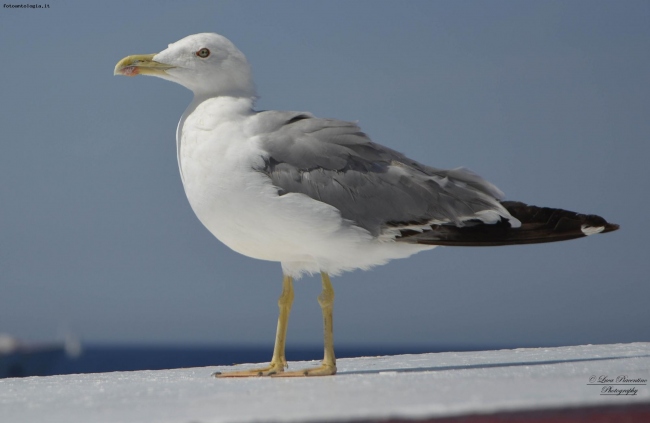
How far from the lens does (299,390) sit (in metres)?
4.15

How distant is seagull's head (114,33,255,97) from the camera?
562 centimetres

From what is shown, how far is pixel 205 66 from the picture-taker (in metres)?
5.62

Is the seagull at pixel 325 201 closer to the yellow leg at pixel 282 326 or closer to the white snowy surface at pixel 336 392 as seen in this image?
the yellow leg at pixel 282 326

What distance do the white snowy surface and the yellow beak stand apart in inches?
81.4

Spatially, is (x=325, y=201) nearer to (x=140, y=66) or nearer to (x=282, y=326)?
(x=282, y=326)

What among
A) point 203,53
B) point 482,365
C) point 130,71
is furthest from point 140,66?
point 482,365

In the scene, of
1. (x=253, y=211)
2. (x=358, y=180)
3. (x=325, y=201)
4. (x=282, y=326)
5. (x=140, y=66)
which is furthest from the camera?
(x=140, y=66)

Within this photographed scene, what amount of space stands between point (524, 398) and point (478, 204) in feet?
7.10

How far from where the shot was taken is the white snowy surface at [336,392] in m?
3.21

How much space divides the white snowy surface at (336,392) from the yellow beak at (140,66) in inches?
81.4

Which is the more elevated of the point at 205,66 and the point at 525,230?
the point at 205,66

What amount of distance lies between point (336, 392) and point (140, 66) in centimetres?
289

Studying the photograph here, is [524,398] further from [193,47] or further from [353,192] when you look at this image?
[193,47]

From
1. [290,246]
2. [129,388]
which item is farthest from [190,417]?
[290,246]
